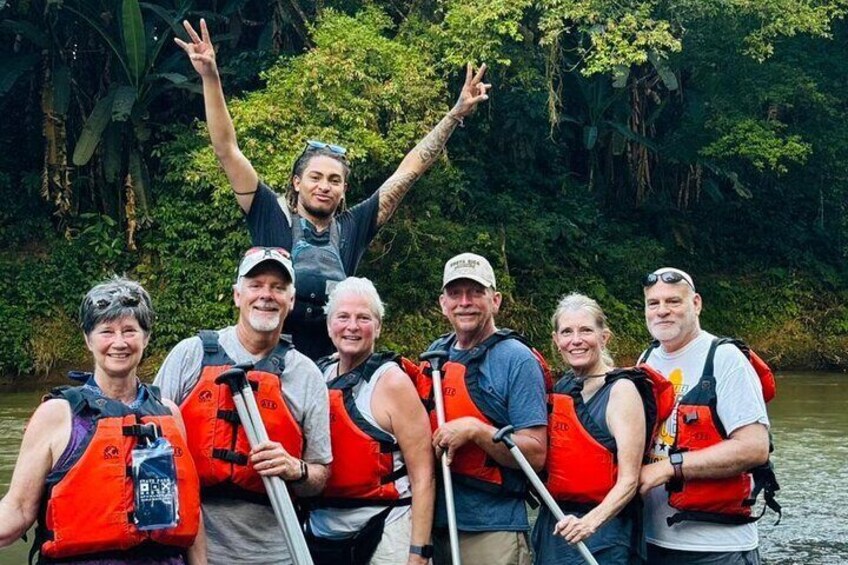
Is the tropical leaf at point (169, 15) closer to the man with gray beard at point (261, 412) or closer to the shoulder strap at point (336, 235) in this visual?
the shoulder strap at point (336, 235)

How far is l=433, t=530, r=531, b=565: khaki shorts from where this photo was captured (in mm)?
3381

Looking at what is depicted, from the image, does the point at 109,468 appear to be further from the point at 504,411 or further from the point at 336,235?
the point at 336,235

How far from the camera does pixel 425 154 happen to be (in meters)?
4.46

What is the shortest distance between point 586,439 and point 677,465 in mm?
286

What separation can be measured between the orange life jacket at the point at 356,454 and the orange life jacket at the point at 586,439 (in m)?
0.51

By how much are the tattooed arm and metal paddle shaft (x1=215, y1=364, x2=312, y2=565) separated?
1.45 meters

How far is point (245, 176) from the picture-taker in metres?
3.84

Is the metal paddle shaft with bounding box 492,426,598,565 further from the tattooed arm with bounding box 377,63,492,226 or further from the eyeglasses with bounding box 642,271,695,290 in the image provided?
the tattooed arm with bounding box 377,63,492,226

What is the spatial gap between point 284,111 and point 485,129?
14.4ft

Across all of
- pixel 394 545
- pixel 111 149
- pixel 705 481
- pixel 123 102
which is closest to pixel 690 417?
pixel 705 481

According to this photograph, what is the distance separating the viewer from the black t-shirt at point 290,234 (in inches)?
150

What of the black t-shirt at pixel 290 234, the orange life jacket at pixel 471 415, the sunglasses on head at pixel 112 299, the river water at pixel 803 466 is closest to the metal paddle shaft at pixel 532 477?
the orange life jacket at pixel 471 415

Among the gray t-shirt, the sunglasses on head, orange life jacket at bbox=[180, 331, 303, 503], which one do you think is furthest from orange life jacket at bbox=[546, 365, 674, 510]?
the sunglasses on head

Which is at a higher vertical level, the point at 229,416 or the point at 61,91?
the point at 61,91
